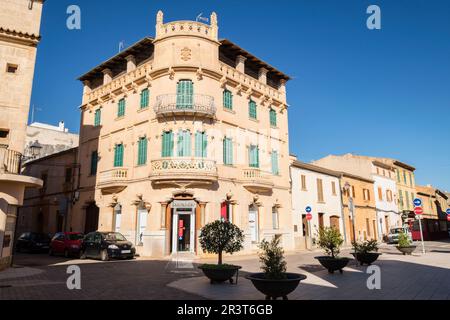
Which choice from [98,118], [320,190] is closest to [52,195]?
[98,118]

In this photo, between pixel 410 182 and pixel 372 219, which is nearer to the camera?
pixel 372 219

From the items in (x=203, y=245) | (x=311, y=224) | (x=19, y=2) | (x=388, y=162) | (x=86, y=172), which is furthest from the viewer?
(x=388, y=162)

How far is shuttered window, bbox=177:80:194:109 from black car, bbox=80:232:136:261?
9.13m

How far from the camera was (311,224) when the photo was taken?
2889 centimetres

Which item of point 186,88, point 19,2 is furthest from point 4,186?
point 186,88

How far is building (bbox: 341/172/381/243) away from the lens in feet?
110

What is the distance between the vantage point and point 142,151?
22375 millimetres

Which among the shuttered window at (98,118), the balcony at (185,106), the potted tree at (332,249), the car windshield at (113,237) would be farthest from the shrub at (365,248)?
the shuttered window at (98,118)

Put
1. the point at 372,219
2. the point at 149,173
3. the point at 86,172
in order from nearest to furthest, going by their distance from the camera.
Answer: the point at 149,173, the point at 86,172, the point at 372,219

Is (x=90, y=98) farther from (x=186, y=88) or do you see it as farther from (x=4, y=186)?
(x=4, y=186)

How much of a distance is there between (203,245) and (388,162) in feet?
130

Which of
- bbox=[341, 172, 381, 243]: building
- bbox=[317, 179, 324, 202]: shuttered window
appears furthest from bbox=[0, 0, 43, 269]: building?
bbox=[341, 172, 381, 243]: building

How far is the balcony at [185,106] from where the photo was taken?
20531 millimetres

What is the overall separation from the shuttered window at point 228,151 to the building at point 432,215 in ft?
93.2
